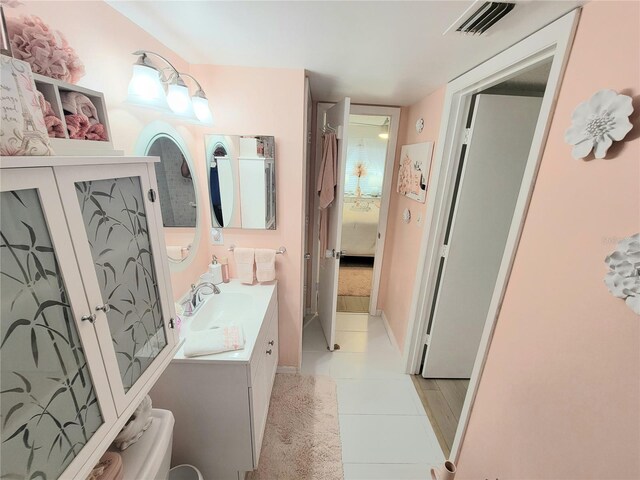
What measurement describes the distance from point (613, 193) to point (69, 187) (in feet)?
4.49

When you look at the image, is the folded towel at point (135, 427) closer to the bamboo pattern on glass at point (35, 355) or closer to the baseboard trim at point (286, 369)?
the bamboo pattern on glass at point (35, 355)

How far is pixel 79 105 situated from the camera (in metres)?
0.63

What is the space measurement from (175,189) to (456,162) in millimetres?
1777

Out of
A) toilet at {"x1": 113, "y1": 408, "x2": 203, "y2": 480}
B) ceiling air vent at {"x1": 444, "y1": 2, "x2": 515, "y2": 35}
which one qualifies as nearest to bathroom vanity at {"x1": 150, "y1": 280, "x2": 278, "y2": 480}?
toilet at {"x1": 113, "y1": 408, "x2": 203, "y2": 480}

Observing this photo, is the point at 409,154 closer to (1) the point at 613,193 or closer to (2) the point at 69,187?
(1) the point at 613,193

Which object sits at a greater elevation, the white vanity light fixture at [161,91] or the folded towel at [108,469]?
the white vanity light fixture at [161,91]

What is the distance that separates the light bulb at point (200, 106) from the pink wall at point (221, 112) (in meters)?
0.15

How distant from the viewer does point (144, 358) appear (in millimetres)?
768

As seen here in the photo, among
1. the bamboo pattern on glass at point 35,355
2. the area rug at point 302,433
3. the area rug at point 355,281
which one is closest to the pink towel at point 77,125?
the bamboo pattern on glass at point 35,355

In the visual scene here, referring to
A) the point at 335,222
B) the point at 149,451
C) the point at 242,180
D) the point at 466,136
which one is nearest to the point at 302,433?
the point at 149,451

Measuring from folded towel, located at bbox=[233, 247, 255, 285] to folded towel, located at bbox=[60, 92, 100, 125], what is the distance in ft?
3.87

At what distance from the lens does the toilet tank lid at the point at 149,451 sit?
792 mm

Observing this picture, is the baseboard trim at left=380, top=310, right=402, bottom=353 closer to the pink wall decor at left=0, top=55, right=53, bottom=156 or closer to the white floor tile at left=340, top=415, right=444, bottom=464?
the white floor tile at left=340, top=415, right=444, bottom=464

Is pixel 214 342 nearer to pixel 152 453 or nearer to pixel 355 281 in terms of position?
pixel 152 453
